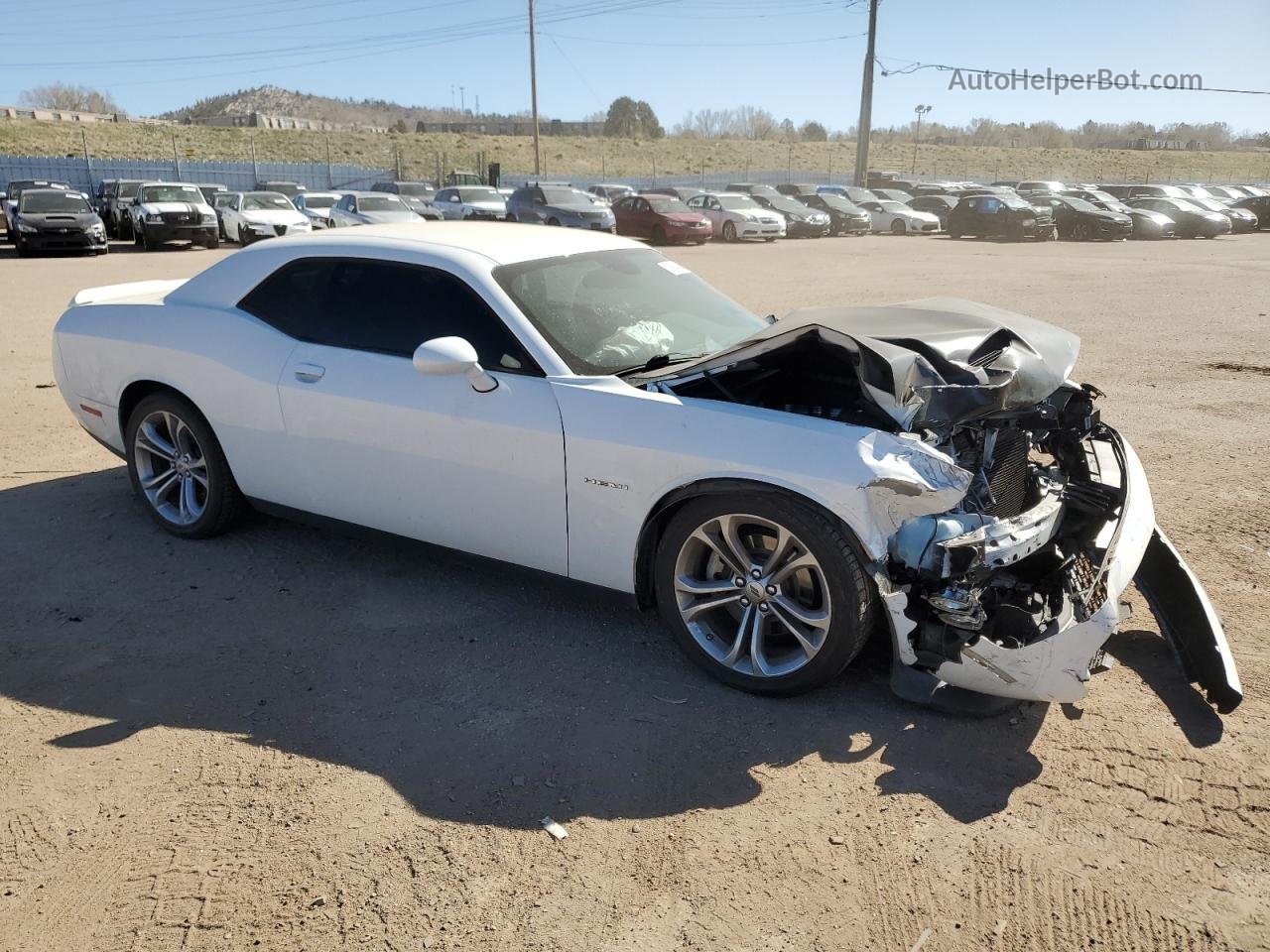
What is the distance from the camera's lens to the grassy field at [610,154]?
62062 mm

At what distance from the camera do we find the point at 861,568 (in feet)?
10.6

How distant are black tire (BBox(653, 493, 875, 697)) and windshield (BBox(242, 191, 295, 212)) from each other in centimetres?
2413

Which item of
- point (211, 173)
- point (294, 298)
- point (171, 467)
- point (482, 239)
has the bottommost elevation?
point (171, 467)

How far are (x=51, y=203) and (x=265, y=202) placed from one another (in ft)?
16.9

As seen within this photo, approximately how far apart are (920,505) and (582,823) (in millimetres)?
1472

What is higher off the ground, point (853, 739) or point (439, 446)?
point (439, 446)

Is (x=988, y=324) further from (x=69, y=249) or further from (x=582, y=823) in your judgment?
(x=69, y=249)

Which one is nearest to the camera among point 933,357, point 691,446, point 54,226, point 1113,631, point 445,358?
point 1113,631

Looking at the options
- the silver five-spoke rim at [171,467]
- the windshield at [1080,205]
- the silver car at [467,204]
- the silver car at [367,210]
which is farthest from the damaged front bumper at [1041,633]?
the windshield at [1080,205]

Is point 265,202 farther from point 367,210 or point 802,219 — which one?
point 802,219

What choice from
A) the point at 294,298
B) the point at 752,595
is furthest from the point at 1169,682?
the point at 294,298

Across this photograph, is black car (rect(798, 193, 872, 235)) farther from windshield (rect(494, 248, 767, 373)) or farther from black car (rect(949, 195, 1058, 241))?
windshield (rect(494, 248, 767, 373))

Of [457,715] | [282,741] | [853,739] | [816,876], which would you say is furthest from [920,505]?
[282,741]

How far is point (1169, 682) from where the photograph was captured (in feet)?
12.0
